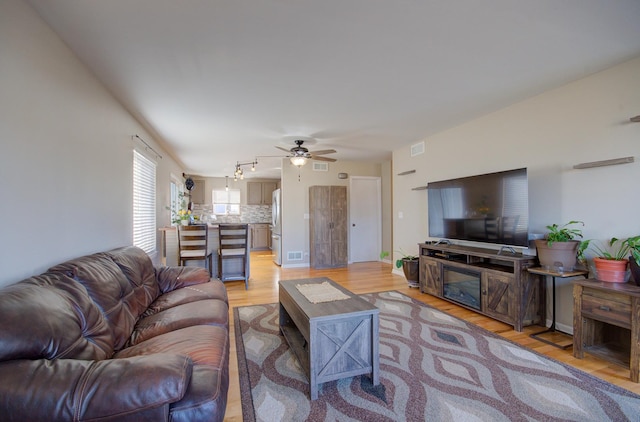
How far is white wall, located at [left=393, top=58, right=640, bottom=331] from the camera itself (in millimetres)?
2447

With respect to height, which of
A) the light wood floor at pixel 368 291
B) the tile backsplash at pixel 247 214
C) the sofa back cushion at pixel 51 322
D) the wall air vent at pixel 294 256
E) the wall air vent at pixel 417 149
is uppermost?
the wall air vent at pixel 417 149

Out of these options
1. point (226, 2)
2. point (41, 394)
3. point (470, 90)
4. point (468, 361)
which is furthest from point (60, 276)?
point (470, 90)

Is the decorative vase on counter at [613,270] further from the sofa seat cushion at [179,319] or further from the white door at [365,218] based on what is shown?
the white door at [365,218]

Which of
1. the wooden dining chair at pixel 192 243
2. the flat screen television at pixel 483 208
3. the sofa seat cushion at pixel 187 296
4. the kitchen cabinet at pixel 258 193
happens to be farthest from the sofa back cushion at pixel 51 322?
the kitchen cabinet at pixel 258 193

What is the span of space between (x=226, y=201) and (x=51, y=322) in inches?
333

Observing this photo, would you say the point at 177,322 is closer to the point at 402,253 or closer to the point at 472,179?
the point at 472,179

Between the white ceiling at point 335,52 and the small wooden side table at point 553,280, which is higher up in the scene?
the white ceiling at point 335,52

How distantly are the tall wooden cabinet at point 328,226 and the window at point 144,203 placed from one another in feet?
10.1

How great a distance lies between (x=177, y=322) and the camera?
1960mm

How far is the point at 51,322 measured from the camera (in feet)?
3.96

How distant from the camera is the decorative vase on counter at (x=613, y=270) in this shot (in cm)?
227

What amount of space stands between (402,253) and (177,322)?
4.24 metres

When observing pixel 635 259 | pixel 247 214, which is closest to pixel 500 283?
pixel 635 259

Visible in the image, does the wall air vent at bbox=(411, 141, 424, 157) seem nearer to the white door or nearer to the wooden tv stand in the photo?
the wooden tv stand
